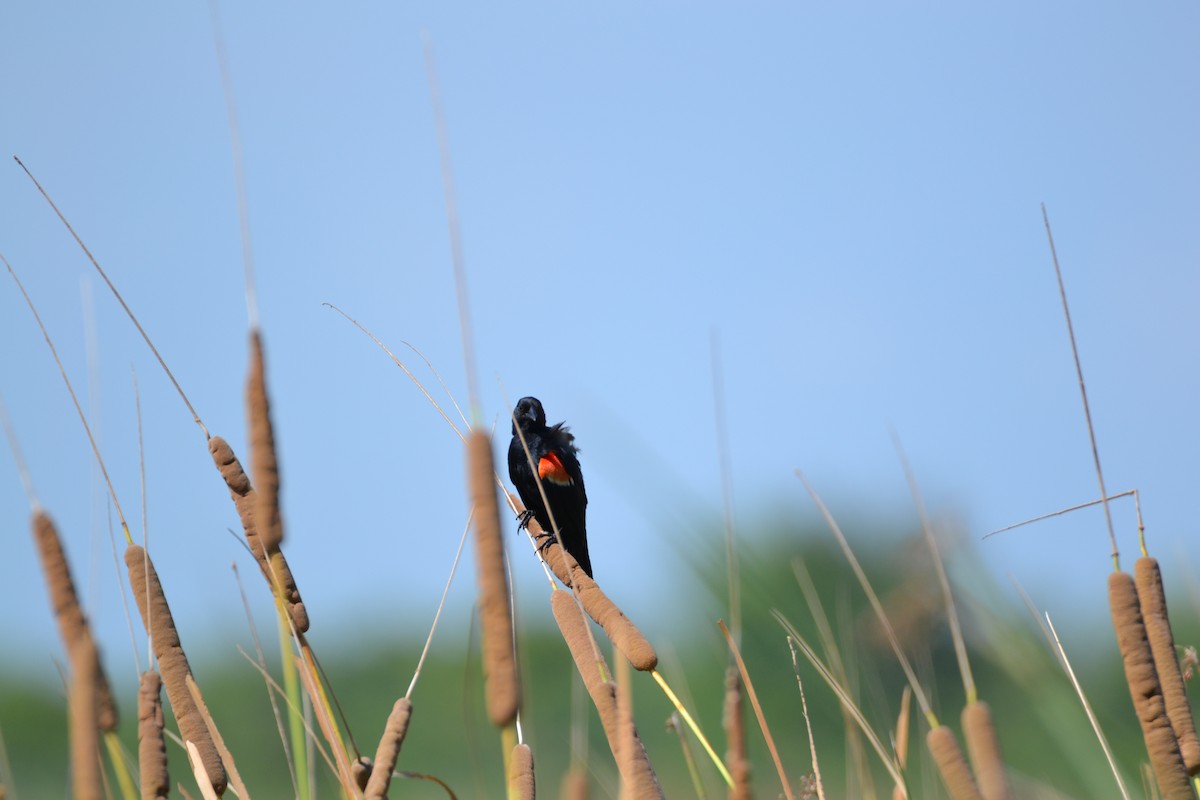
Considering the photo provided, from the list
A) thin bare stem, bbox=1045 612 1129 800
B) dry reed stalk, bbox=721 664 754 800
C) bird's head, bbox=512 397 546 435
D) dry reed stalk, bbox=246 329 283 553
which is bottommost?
thin bare stem, bbox=1045 612 1129 800

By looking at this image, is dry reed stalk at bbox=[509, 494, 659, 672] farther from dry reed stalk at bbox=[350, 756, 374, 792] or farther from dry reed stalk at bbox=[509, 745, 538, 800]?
dry reed stalk at bbox=[350, 756, 374, 792]

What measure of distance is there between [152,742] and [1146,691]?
149cm

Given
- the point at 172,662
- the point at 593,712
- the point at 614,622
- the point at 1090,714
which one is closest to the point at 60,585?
the point at 172,662

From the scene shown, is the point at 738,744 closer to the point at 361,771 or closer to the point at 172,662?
the point at 361,771

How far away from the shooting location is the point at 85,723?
1.29 metres

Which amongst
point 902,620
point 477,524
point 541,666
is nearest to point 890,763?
point 477,524

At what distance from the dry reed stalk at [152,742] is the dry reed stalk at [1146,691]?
4.70ft

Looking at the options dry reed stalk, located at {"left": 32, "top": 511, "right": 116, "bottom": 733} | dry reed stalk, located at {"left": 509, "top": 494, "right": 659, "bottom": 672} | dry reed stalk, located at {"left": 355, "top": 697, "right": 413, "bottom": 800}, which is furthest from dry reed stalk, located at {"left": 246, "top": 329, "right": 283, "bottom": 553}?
dry reed stalk, located at {"left": 509, "top": 494, "right": 659, "bottom": 672}

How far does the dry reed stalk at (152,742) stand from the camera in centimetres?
175

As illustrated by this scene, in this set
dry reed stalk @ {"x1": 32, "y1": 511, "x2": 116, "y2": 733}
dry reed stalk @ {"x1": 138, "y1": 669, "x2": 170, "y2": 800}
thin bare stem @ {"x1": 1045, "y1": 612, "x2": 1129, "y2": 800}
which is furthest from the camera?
thin bare stem @ {"x1": 1045, "y1": 612, "x2": 1129, "y2": 800}

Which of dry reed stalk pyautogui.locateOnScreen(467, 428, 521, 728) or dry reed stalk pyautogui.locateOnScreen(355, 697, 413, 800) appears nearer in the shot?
dry reed stalk pyautogui.locateOnScreen(467, 428, 521, 728)

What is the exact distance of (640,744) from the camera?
1.61m

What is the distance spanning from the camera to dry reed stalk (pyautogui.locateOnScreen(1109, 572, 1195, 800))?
1822 mm

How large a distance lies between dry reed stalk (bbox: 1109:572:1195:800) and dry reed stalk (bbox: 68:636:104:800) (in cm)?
142
